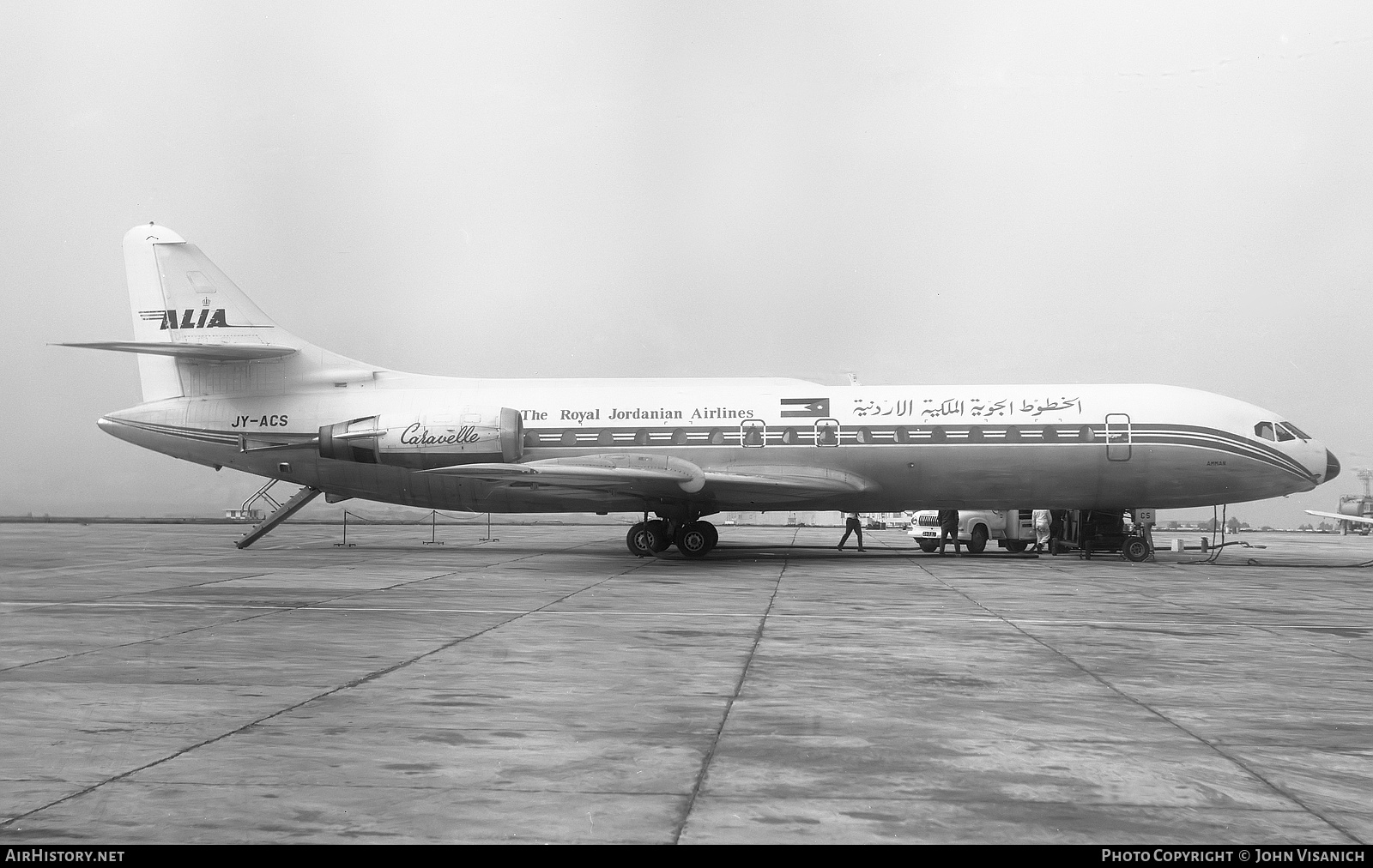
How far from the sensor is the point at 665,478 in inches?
890

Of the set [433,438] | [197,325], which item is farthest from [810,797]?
[197,325]

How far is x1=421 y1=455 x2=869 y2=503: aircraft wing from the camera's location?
22.5 m

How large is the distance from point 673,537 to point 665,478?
3020 mm

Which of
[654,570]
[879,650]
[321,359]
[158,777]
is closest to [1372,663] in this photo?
[879,650]

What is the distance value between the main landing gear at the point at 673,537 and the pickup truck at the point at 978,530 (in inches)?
307

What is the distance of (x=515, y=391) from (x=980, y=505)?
11.2 m

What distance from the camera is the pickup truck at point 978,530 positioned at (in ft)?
98.3

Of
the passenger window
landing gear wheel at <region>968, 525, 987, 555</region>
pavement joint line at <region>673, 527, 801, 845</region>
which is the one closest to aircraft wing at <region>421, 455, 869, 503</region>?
the passenger window

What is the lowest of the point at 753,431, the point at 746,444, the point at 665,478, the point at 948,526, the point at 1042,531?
the point at 1042,531

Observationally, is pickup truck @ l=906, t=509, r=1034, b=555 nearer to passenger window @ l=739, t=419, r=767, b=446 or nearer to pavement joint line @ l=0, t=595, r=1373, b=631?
passenger window @ l=739, t=419, r=767, b=446

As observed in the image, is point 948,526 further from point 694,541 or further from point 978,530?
point 694,541

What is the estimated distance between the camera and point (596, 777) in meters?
5.60

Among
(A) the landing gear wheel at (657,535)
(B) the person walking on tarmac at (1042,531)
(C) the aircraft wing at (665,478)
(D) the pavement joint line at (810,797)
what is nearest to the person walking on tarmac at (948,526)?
(B) the person walking on tarmac at (1042,531)

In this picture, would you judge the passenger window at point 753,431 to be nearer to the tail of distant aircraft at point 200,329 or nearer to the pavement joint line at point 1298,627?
the tail of distant aircraft at point 200,329
